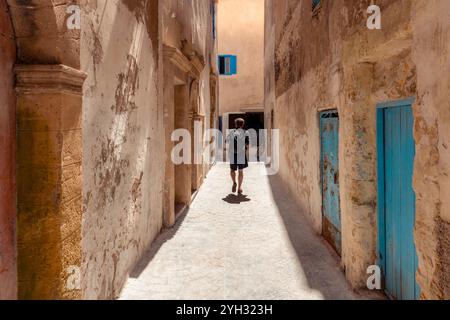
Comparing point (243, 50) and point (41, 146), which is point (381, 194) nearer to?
point (41, 146)

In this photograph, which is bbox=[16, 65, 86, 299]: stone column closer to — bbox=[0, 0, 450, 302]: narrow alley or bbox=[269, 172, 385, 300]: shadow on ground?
bbox=[0, 0, 450, 302]: narrow alley

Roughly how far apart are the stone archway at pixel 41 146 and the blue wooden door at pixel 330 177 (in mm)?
3168

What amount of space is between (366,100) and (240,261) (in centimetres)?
232

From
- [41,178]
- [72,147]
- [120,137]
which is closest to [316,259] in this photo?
[120,137]

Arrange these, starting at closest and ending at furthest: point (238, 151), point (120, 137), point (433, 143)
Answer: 1. point (433, 143)
2. point (120, 137)
3. point (238, 151)

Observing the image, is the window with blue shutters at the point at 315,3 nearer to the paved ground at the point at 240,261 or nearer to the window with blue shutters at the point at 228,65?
the paved ground at the point at 240,261

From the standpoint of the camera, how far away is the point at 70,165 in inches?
83.4

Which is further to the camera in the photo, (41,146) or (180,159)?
(180,159)

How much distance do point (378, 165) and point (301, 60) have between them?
3.51m

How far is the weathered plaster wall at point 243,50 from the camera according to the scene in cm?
2345

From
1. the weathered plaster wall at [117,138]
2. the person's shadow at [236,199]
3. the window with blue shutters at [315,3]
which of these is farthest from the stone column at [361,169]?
the person's shadow at [236,199]

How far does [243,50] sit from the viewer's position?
930 inches
